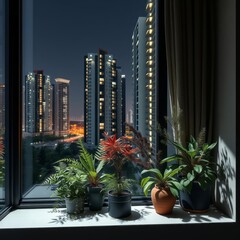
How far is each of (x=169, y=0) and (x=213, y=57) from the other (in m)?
0.61

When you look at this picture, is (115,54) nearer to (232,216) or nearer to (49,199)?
(49,199)

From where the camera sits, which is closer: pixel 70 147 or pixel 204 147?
pixel 204 147

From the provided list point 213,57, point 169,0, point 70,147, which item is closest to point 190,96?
point 213,57

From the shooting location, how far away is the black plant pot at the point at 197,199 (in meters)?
2.02

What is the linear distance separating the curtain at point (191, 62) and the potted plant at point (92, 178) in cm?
73

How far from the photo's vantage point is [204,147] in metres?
2.02

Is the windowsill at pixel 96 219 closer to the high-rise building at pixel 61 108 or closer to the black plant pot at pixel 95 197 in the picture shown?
the black plant pot at pixel 95 197

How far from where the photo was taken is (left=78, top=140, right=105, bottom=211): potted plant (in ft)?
6.87

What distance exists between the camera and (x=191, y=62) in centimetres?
219

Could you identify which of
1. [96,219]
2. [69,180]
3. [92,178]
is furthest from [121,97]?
[96,219]

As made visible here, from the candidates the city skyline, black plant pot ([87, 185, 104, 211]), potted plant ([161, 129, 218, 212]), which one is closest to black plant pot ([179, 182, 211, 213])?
potted plant ([161, 129, 218, 212])

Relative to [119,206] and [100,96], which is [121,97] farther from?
[119,206]

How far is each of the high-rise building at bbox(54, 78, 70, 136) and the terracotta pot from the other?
3.30ft

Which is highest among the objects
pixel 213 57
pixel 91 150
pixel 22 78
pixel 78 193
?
pixel 213 57
